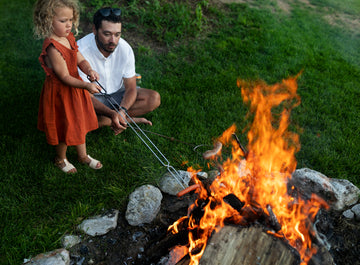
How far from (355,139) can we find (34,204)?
4103mm

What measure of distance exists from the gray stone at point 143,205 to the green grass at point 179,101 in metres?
0.18

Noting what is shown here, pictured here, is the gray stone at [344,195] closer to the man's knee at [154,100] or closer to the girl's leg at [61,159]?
the man's knee at [154,100]

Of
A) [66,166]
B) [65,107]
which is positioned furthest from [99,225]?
[65,107]

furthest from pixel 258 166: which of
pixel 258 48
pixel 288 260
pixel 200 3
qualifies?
pixel 200 3

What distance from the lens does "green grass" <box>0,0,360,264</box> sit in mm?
3180

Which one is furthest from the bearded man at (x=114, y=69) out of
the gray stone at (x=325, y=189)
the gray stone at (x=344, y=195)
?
the gray stone at (x=344, y=195)

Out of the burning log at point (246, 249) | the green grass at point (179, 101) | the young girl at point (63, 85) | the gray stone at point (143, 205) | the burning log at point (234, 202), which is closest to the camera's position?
the burning log at point (246, 249)

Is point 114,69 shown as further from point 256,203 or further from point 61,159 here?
point 256,203

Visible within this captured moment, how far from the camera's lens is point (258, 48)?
6148 millimetres

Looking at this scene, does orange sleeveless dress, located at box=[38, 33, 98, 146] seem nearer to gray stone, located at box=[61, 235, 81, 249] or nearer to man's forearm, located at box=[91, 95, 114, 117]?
man's forearm, located at box=[91, 95, 114, 117]

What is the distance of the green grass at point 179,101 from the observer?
3180 millimetres

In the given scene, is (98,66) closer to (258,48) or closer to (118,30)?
(118,30)

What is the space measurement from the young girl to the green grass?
418 millimetres

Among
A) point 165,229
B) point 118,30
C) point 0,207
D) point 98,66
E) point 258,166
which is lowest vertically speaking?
point 0,207
